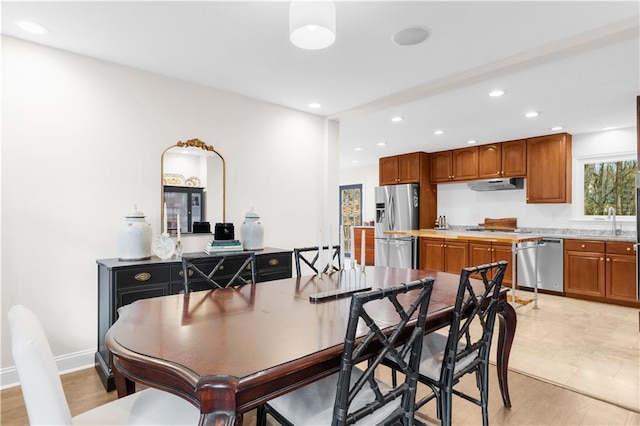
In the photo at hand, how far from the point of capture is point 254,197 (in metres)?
3.68

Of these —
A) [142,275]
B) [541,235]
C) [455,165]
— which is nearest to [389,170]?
[455,165]

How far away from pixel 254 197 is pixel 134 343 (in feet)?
8.40

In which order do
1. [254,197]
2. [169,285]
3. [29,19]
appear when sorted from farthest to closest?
[254,197]
[169,285]
[29,19]

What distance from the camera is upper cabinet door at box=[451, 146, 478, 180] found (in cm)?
593

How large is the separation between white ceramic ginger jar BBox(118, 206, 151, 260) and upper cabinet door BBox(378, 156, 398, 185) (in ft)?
16.6

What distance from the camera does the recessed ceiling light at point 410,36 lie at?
2.31m

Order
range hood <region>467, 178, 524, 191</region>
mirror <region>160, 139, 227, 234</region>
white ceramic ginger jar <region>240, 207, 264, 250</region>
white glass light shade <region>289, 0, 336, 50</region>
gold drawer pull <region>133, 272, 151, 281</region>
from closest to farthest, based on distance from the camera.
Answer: white glass light shade <region>289, 0, 336, 50</region>, gold drawer pull <region>133, 272, 151, 281</region>, mirror <region>160, 139, 227, 234</region>, white ceramic ginger jar <region>240, 207, 264, 250</region>, range hood <region>467, 178, 524, 191</region>

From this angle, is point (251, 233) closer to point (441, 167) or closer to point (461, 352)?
point (461, 352)

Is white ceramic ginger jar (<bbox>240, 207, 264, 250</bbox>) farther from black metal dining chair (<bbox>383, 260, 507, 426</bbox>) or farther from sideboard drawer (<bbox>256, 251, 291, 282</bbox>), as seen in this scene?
black metal dining chair (<bbox>383, 260, 507, 426</bbox>)

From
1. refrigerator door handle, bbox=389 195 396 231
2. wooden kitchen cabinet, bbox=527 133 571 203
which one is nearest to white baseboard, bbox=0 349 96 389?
refrigerator door handle, bbox=389 195 396 231

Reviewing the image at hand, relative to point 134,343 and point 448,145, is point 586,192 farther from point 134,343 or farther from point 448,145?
point 134,343

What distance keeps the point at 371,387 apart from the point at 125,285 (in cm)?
195

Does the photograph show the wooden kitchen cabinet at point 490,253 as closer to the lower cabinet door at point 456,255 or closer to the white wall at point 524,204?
the lower cabinet door at point 456,255

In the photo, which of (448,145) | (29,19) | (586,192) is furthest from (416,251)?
(29,19)
